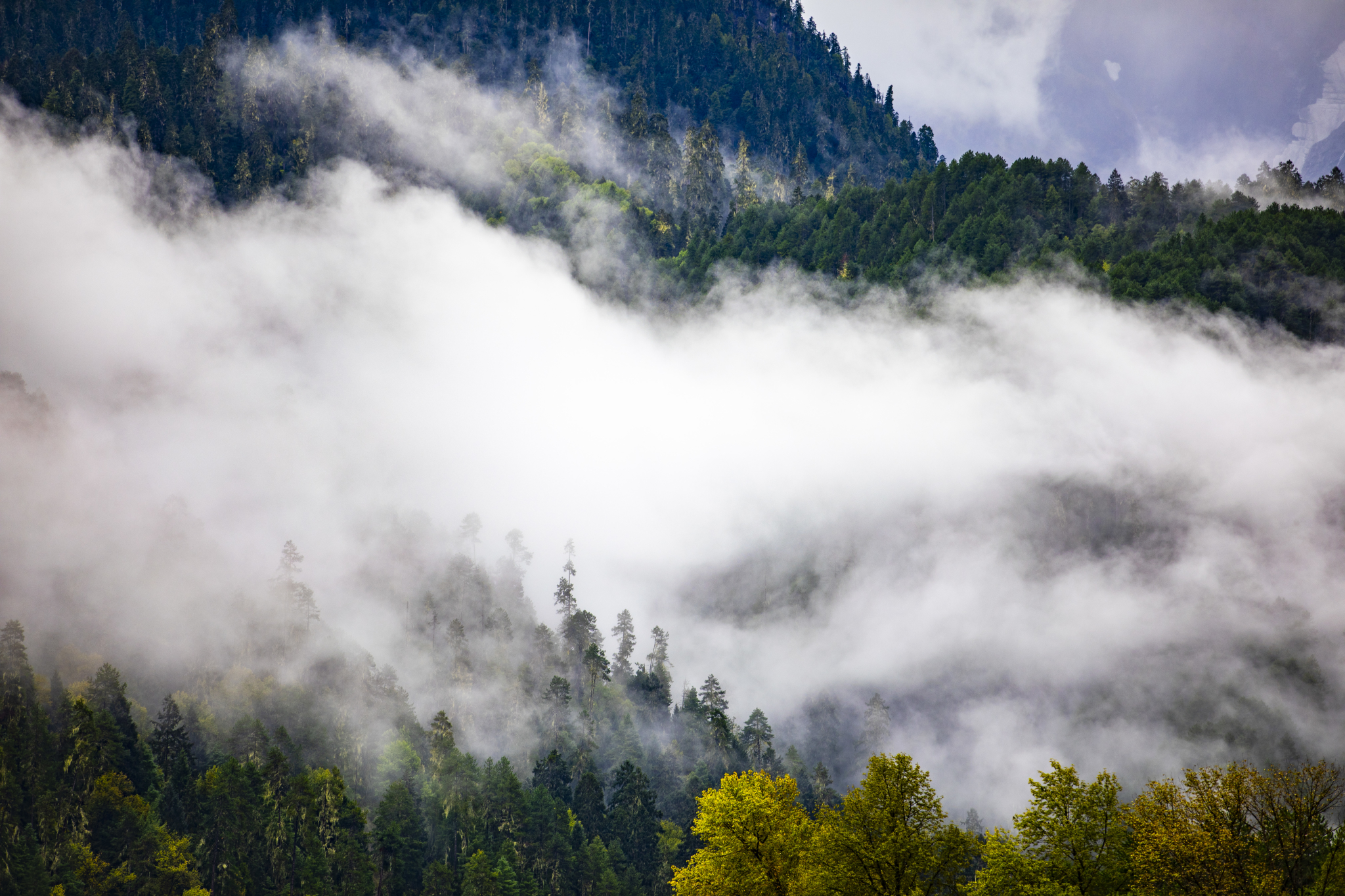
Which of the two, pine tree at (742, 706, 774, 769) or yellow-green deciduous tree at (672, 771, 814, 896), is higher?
pine tree at (742, 706, 774, 769)

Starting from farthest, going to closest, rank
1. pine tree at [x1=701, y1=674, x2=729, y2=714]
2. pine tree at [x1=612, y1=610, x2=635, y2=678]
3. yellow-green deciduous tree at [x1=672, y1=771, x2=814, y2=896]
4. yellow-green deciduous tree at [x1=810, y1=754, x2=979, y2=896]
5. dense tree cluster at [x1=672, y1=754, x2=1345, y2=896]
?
pine tree at [x1=612, y1=610, x2=635, y2=678] < pine tree at [x1=701, y1=674, x2=729, y2=714] < yellow-green deciduous tree at [x1=672, y1=771, x2=814, y2=896] < yellow-green deciduous tree at [x1=810, y1=754, x2=979, y2=896] < dense tree cluster at [x1=672, y1=754, x2=1345, y2=896]

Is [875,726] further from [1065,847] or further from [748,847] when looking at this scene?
[1065,847]

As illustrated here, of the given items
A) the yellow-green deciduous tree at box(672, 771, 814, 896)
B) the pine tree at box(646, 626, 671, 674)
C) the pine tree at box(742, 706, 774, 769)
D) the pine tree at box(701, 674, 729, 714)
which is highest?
the pine tree at box(646, 626, 671, 674)

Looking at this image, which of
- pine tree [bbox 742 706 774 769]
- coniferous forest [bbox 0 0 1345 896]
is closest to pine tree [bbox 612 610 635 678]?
coniferous forest [bbox 0 0 1345 896]

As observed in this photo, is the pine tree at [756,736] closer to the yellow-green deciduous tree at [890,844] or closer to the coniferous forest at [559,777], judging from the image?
the coniferous forest at [559,777]

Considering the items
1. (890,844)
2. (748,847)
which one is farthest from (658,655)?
(890,844)

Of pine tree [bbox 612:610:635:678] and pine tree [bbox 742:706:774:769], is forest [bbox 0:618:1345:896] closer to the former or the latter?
pine tree [bbox 742:706:774:769]

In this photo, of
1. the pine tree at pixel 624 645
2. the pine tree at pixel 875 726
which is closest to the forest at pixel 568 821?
the pine tree at pixel 624 645

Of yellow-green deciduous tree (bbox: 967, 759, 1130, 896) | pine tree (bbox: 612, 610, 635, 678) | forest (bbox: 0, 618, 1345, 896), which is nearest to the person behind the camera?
yellow-green deciduous tree (bbox: 967, 759, 1130, 896)

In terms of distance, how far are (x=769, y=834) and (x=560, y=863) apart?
73.2m

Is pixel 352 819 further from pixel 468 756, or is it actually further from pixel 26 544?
pixel 26 544

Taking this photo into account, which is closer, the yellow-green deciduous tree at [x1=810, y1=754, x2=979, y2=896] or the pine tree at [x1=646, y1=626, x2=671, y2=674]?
the yellow-green deciduous tree at [x1=810, y1=754, x2=979, y2=896]

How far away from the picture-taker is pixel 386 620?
596 feet

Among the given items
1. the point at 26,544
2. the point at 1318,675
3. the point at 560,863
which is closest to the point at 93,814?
the point at 560,863
